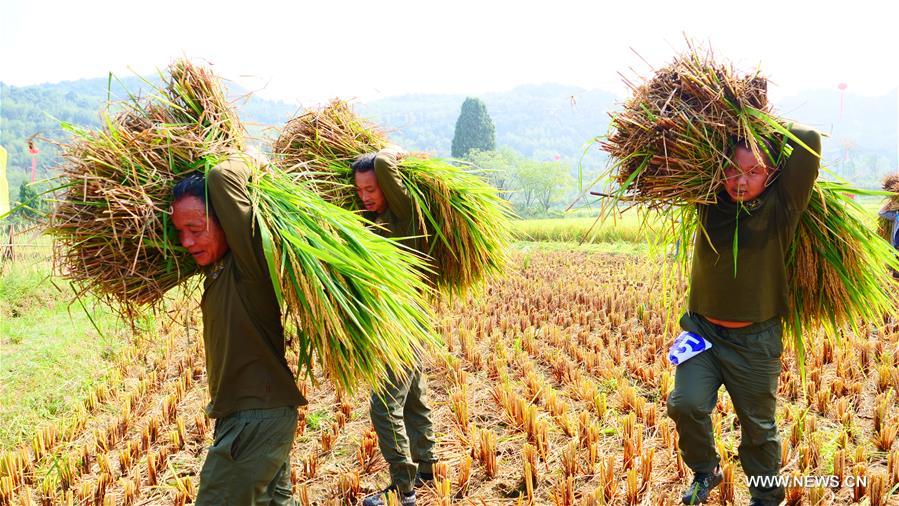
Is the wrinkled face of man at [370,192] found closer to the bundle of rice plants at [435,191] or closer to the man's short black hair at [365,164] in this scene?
the man's short black hair at [365,164]

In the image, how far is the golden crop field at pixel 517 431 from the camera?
2756mm

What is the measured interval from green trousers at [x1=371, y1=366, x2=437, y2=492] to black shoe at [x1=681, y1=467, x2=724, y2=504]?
1.23m

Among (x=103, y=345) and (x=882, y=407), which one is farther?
(x=103, y=345)

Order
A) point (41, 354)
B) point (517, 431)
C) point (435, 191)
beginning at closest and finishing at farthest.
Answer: point (435, 191) → point (517, 431) → point (41, 354)

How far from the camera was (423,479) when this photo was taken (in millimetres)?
2877

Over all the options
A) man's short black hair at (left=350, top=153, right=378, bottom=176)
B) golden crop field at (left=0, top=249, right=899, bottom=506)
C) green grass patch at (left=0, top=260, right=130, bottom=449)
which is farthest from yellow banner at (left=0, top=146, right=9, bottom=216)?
man's short black hair at (left=350, top=153, right=378, bottom=176)

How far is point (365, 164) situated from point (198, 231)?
118 centimetres

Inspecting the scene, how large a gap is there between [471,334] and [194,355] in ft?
8.26

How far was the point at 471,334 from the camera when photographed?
17.3ft

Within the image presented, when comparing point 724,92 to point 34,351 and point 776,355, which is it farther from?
point 34,351

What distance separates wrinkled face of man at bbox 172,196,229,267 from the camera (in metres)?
1.80

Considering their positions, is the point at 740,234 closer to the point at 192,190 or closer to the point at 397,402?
the point at 397,402

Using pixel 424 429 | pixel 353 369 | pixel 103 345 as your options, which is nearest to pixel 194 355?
pixel 103 345
